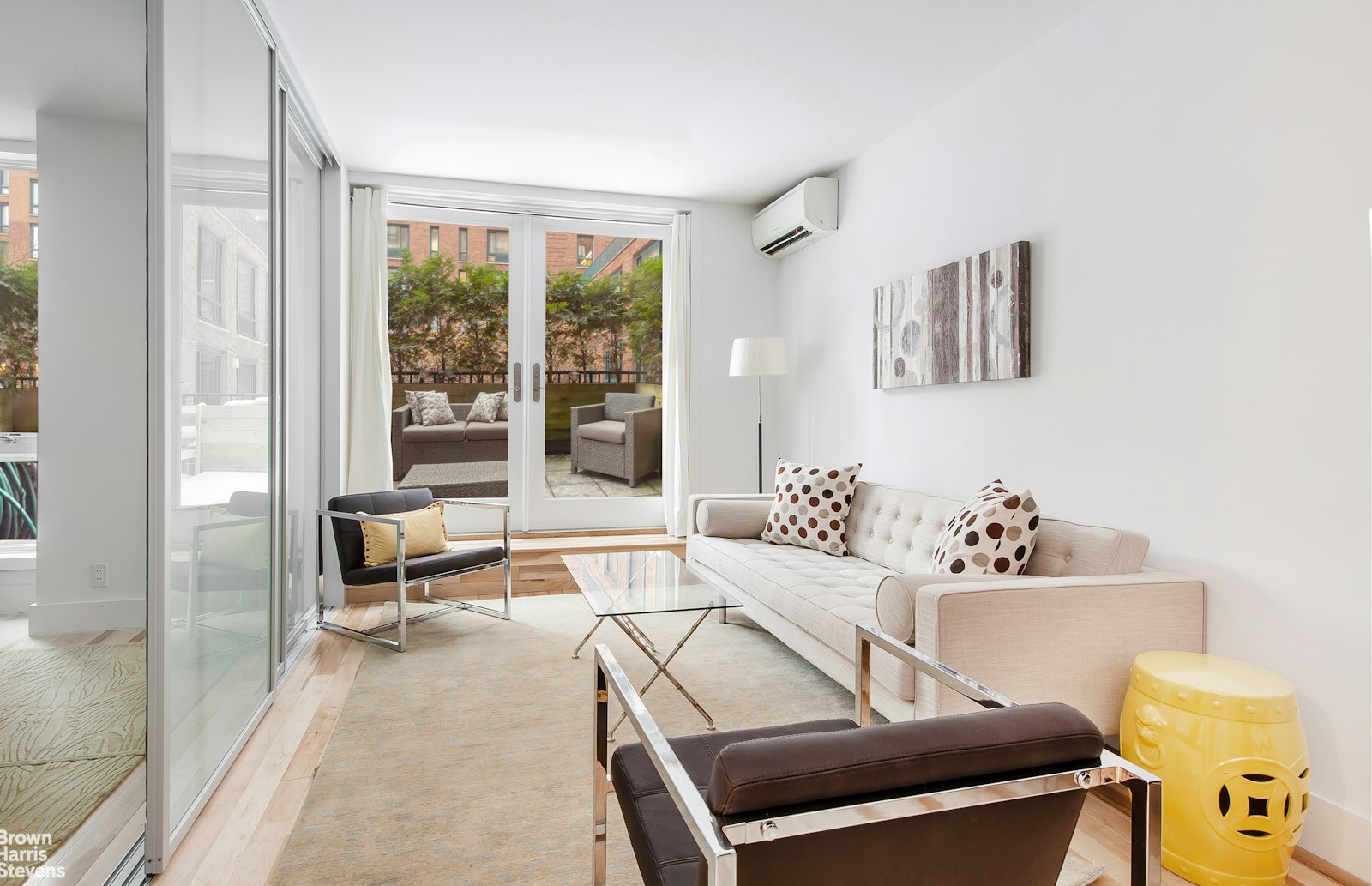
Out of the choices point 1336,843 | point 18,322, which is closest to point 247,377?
point 18,322

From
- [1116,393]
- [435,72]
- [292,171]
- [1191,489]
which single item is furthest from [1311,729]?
[292,171]

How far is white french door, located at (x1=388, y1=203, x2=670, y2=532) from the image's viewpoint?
5.32m

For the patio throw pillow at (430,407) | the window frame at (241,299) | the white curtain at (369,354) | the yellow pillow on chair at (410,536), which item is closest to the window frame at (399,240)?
the white curtain at (369,354)

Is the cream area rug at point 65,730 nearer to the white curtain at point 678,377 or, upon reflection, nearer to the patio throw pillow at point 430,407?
the patio throw pillow at point 430,407

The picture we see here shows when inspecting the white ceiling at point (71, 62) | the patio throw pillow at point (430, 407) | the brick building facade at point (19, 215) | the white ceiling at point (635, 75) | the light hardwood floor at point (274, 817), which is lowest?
the light hardwood floor at point (274, 817)

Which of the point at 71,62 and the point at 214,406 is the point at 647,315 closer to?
the point at 214,406

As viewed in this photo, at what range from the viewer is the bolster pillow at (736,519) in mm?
4312

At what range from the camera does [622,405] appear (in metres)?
5.69

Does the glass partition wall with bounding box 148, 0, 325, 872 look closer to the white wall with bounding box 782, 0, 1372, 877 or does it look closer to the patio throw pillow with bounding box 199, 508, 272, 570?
the patio throw pillow with bounding box 199, 508, 272, 570

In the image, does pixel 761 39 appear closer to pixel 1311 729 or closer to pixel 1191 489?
pixel 1191 489

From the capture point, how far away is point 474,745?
2695mm

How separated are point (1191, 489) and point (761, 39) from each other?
2.37m

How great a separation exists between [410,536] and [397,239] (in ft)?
7.53

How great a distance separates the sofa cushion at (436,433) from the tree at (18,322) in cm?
385
